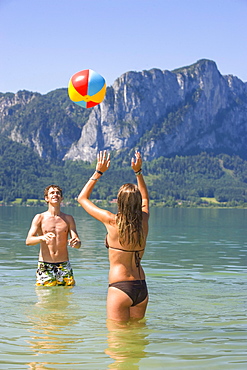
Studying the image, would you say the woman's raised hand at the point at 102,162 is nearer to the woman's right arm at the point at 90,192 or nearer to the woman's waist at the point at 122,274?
the woman's right arm at the point at 90,192

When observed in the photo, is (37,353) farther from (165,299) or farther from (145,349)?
(165,299)

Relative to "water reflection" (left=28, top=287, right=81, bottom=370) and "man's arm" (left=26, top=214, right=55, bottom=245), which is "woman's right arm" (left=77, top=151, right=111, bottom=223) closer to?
"water reflection" (left=28, top=287, right=81, bottom=370)

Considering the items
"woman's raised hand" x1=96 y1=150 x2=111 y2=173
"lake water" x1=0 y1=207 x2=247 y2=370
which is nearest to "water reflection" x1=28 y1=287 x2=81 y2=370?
"lake water" x1=0 y1=207 x2=247 y2=370

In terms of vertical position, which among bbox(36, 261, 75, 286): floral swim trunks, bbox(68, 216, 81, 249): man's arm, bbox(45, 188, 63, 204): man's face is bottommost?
bbox(36, 261, 75, 286): floral swim trunks

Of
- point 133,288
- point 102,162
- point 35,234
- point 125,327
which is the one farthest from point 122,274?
point 35,234

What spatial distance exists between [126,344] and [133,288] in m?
0.94

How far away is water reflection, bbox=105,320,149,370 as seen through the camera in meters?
8.10

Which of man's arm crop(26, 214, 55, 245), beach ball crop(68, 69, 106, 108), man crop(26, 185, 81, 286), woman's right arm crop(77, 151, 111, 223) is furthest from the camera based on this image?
beach ball crop(68, 69, 106, 108)

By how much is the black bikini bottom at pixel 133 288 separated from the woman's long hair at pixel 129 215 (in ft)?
1.98

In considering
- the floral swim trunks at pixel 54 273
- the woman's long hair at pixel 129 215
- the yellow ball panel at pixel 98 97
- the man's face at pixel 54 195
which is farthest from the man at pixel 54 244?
the woman's long hair at pixel 129 215

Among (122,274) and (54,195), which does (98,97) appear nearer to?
(54,195)

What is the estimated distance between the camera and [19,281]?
1750cm

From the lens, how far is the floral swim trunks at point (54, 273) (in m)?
13.9

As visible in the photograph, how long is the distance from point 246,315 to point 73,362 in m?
5.16
